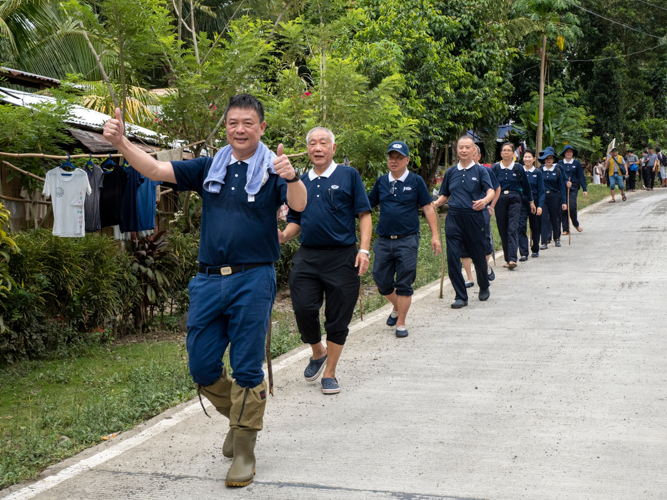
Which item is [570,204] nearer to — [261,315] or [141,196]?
[141,196]

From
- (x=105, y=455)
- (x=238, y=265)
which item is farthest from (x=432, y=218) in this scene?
(x=105, y=455)

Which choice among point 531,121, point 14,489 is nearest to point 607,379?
point 14,489

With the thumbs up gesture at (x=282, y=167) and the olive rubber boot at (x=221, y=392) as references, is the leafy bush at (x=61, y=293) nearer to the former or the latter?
the olive rubber boot at (x=221, y=392)

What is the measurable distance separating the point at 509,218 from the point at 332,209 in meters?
7.24

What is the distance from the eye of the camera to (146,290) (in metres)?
9.45

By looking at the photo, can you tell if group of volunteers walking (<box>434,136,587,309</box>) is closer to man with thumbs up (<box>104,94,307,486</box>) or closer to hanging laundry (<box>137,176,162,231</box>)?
hanging laundry (<box>137,176,162,231</box>)

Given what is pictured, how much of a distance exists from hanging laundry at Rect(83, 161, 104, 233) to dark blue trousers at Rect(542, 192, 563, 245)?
33.2 feet

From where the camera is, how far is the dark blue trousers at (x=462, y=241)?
9.80 metres

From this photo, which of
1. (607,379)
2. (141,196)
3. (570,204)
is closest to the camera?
(607,379)

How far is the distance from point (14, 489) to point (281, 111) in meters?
7.57

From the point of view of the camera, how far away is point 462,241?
10.0 meters

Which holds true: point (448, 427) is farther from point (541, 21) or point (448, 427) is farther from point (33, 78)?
point (541, 21)

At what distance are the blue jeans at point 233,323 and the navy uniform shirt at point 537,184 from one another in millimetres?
10817

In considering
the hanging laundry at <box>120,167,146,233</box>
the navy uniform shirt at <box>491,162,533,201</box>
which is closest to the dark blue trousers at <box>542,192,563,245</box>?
the navy uniform shirt at <box>491,162,533,201</box>
